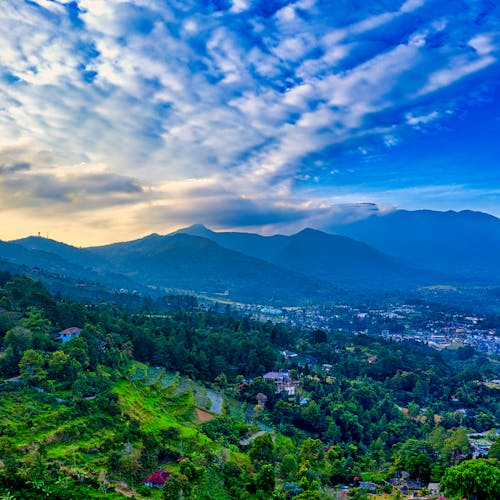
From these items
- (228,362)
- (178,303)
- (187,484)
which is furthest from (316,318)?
(187,484)

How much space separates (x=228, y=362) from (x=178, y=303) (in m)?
40.8

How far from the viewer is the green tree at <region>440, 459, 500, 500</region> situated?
19.0 metres

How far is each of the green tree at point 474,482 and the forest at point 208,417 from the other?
0.05 meters

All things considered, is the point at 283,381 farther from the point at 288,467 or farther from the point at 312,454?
the point at 288,467

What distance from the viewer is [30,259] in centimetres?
11600

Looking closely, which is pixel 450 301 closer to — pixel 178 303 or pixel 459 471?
pixel 178 303

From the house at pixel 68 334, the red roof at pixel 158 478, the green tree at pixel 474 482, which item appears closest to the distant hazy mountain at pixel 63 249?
the house at pixel 68 334

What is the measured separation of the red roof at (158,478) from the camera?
55.7ft

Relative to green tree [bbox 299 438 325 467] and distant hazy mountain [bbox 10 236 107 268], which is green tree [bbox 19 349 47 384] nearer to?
green tree [bbox 299 438 325 467]

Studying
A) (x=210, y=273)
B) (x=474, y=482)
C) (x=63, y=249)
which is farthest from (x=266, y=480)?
(x=63, y=249)

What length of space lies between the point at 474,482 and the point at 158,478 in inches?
490

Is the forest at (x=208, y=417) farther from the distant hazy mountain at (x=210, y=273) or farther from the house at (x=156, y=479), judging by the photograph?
the distant hazy mountain at (x=210, y=273)

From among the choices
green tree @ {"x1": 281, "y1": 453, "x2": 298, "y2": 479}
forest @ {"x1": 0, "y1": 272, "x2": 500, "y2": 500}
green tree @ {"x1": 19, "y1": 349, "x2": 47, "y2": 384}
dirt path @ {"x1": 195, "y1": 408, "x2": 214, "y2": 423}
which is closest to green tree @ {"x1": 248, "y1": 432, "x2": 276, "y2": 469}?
forest @ {"x1": 0, "y1": 272, "x2": 500, "y2": 500}

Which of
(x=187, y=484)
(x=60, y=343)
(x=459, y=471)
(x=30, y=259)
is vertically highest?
(x=30, y=259)
